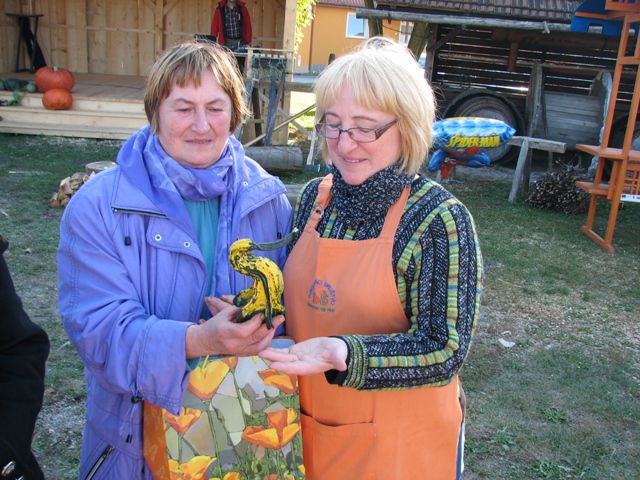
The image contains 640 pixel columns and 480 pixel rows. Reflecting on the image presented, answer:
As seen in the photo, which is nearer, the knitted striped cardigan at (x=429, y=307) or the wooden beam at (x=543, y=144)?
the knitted striped cardigan at (x=429, y=307)

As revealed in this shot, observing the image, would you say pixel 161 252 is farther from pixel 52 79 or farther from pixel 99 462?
pixel 52 79

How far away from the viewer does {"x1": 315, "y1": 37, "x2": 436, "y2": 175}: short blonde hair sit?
159cm

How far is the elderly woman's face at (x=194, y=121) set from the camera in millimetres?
1748

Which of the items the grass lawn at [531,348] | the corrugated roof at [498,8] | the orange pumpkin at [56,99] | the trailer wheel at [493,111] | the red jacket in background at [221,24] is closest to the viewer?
the grass lawn at [531,348]

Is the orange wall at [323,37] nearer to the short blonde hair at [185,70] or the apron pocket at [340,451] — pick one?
the short blonde hair at [185,70]

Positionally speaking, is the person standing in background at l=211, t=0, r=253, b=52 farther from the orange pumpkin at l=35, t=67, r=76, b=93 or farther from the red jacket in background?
the orange pumpkin at l=35, t=67, r=76, b=93

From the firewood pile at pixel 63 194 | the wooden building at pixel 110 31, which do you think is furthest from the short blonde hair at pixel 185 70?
the wooden building at pixel 110 31

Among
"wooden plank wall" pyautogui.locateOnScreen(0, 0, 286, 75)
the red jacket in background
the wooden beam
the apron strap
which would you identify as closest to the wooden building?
"wooden plank wall" pyautogui.locateOnScreen(0, 0, 286, 75)

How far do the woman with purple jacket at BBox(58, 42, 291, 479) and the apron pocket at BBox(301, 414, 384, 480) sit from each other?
14.9 inches

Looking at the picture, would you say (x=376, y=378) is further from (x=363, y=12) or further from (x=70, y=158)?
(x=363, y=12)

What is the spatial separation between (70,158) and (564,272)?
23.4ft

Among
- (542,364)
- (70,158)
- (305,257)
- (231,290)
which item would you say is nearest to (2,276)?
(231,290)

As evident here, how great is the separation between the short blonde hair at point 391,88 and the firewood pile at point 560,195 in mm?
7356

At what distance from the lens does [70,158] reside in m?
9.23
